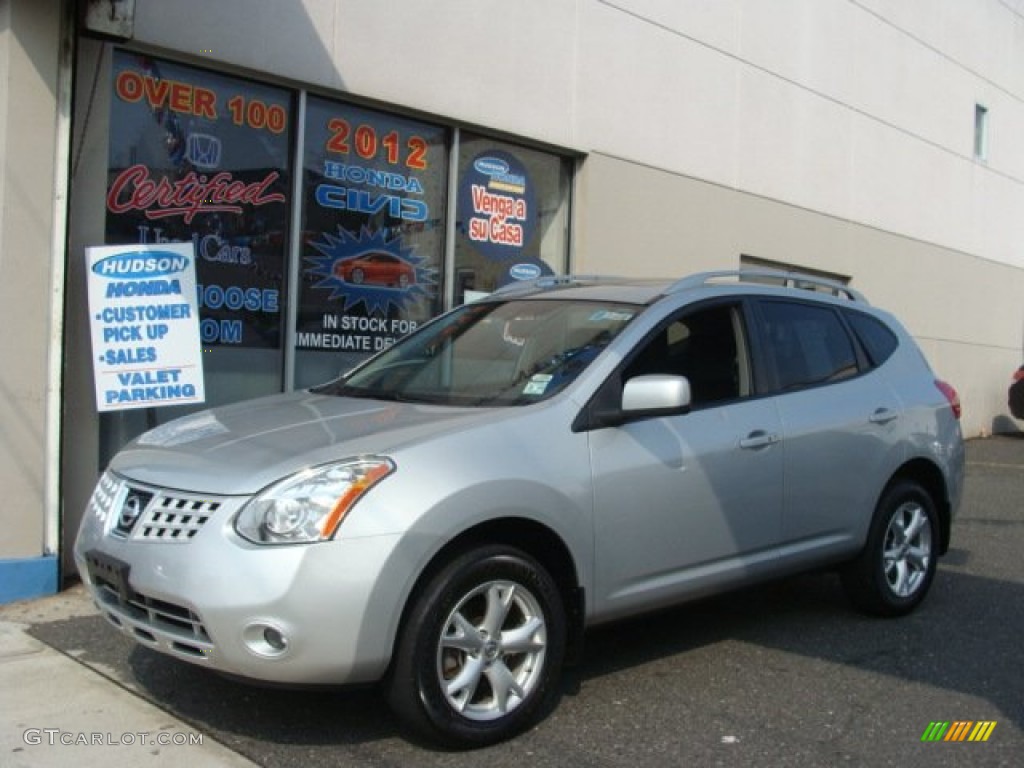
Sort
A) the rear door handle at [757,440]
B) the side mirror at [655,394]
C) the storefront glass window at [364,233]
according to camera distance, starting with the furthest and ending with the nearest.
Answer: the storefront glass window at [364,233]
the rear door handle at [757,440]
the side mirror at [655,394]

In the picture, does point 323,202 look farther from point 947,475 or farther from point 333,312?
point 947,475

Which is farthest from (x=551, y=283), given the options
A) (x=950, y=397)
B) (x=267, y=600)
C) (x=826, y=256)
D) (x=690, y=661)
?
(x=826, y=256)

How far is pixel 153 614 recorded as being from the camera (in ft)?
11.9

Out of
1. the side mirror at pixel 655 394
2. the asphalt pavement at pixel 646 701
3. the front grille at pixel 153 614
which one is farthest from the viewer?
the side mirror at pixel 655 394

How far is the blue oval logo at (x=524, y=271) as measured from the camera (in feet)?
30.6

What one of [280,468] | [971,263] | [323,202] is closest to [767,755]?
[280,468]

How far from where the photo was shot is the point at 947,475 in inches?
234

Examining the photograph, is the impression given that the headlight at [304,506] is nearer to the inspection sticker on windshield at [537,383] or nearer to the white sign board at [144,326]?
the inspection sticker on windshield at [537,383]

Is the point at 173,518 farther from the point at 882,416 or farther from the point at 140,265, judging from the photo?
the point at 882,416

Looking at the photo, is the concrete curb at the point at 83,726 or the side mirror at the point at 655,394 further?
the side mirror at the point at 655,394

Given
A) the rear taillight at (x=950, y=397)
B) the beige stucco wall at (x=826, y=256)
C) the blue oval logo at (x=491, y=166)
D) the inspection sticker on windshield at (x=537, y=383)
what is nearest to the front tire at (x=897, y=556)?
the rear taillight at (x=950, y=397)

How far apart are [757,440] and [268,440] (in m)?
2.22

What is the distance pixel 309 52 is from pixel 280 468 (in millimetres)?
4728

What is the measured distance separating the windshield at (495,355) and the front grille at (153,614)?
1.36m
